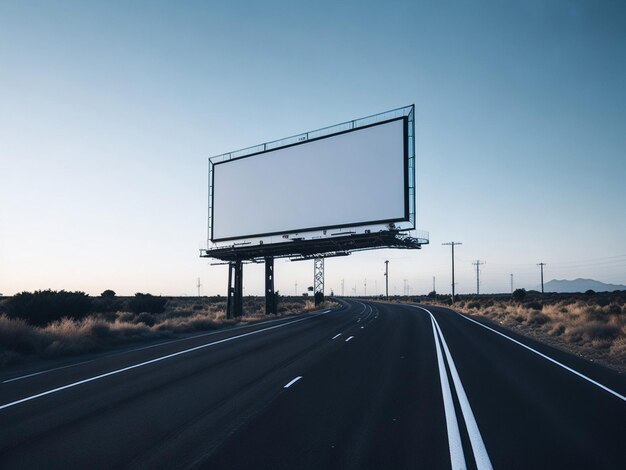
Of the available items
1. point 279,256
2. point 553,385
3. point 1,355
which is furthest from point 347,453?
point 279,256

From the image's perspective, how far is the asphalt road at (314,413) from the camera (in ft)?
20.7

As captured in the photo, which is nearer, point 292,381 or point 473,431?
point 473,431

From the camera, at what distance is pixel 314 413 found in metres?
8.56

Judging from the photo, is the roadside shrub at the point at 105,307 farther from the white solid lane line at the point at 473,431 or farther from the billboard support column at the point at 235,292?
the white solid lane line at the point at 473,431

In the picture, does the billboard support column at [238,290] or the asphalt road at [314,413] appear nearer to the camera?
the asphalt road at [314,413]

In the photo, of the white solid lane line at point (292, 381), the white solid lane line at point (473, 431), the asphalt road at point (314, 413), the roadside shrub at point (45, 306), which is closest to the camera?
the white solid lane line at point (473, 431)

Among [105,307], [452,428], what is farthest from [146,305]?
[452,428]

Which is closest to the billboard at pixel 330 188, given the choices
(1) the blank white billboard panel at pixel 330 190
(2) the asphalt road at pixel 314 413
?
(1) the blank white billboard panel at pixel 330 190

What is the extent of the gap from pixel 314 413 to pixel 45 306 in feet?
76.9

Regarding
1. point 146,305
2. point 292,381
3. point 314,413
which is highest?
point 314,413

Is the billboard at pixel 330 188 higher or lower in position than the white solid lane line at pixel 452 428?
higher

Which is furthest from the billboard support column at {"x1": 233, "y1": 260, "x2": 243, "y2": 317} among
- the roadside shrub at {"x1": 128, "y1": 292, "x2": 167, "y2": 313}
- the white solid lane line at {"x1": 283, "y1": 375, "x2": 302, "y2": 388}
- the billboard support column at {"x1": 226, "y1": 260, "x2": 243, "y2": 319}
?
the white solid lane line at {"x1": 283, "y1": 375, "x2": 302, "y2": 388}

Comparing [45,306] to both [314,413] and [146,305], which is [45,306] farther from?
[146,305]

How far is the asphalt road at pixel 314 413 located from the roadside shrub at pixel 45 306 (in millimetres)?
12863
